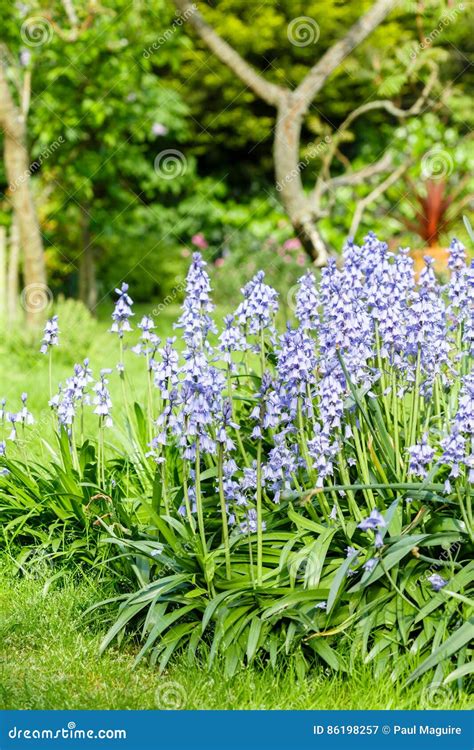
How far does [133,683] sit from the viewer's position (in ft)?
9.50

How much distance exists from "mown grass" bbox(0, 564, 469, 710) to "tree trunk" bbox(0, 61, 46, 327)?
600 cm

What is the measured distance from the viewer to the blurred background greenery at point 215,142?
10.6m

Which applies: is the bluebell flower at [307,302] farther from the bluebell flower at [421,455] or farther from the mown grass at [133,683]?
the mown grass at [133,683]

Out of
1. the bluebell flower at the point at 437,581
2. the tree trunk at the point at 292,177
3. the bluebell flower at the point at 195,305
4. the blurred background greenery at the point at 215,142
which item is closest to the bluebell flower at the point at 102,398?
the bluebell flower at the point at 195,305

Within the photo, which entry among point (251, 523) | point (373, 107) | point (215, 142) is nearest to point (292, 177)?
point (373, 107)

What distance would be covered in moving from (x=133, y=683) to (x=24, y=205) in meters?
6.66

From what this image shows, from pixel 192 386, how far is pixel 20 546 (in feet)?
4.41

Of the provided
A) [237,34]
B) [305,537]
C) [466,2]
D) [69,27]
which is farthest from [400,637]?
[237,34]

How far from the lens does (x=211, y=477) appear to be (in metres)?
3.64

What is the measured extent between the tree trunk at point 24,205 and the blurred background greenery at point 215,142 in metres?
1.32

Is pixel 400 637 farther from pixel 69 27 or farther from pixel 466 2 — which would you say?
pixel 466 2

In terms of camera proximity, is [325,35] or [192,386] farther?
[325,35]

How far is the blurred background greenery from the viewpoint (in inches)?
416

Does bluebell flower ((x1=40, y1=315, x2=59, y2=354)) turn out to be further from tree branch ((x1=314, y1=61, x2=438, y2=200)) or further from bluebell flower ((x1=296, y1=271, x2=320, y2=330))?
tree branch ((x1=314, y1=61, x2=438, y2=200))
